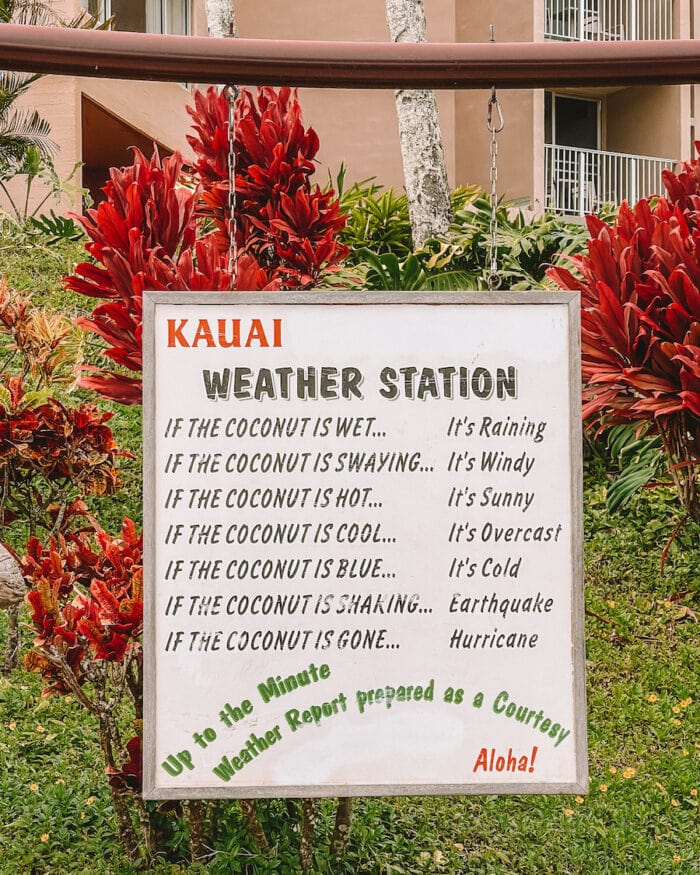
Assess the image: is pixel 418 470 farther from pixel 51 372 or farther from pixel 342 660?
pixel 51 372

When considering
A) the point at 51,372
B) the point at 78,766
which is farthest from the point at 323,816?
the point at 51,372

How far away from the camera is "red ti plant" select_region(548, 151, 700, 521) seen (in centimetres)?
257

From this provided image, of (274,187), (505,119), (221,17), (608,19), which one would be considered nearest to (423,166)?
(221,17)

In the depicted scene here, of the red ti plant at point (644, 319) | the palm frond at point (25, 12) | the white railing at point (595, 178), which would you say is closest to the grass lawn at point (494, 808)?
the red ti plant at point (644, 319)

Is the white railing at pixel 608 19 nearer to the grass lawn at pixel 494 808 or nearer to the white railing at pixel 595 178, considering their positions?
the white railing at pixel 595 178

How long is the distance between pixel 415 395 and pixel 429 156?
555 centimetres

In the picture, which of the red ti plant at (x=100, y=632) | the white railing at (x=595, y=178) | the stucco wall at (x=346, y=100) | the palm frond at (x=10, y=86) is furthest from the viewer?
the stucco wall at (x=346, y=100)

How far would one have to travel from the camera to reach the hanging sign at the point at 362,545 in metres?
1.85

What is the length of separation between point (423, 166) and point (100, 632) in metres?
5.47

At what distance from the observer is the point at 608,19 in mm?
15562

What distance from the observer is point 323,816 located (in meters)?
3.04

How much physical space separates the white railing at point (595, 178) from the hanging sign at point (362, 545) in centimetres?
1313

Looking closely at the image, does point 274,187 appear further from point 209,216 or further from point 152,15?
point 152,15

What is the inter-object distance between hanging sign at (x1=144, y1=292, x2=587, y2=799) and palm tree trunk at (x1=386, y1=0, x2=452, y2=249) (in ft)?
17.1
